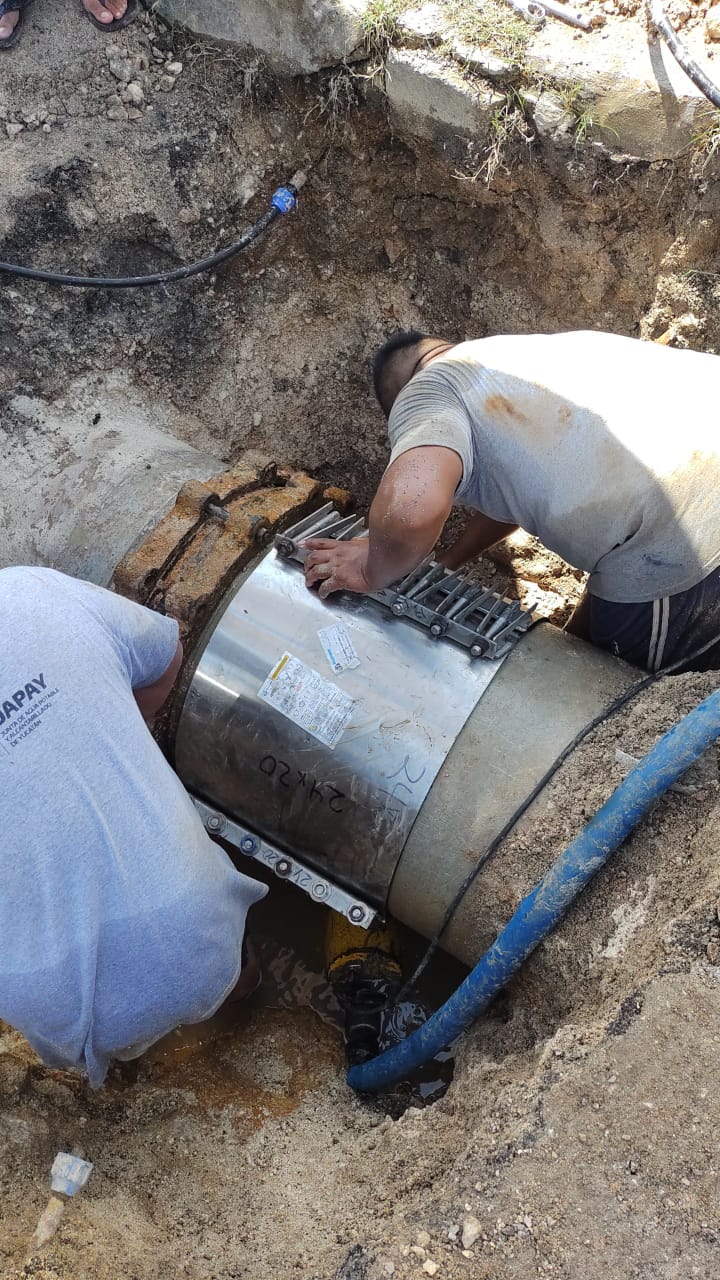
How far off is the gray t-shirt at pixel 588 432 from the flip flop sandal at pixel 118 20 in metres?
2.06

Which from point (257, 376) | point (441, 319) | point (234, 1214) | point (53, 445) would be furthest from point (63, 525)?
point (234, 1214)

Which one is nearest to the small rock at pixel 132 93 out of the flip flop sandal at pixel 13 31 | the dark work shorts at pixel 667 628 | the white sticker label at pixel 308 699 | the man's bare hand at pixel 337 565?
the flip flop sandal at pixel 13 31

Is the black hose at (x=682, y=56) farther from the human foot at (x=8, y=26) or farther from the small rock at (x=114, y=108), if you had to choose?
the human foot at (x=8, y=26)

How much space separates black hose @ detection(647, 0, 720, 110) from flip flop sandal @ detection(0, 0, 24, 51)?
2305 millimetres

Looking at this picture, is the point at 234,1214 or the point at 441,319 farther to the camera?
the point at 441,319

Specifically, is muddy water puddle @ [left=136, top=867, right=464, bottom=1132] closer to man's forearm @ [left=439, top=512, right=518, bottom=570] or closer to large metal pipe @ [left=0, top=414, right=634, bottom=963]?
large metal pipe @ [left=0, top=414, right=634, bottom=963]

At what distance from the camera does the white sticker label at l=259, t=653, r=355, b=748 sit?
2471 millimetres

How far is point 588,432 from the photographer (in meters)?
2.39

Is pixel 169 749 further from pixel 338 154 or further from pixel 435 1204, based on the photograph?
pixel 338 154

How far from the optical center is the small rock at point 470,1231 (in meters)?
1.70

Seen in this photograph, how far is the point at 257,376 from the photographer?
3.68 m

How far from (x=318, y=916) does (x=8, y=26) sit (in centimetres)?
355

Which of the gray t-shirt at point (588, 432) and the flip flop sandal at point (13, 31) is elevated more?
the flip flop sandal at point (13, 31)

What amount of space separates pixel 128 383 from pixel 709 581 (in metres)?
2.35
